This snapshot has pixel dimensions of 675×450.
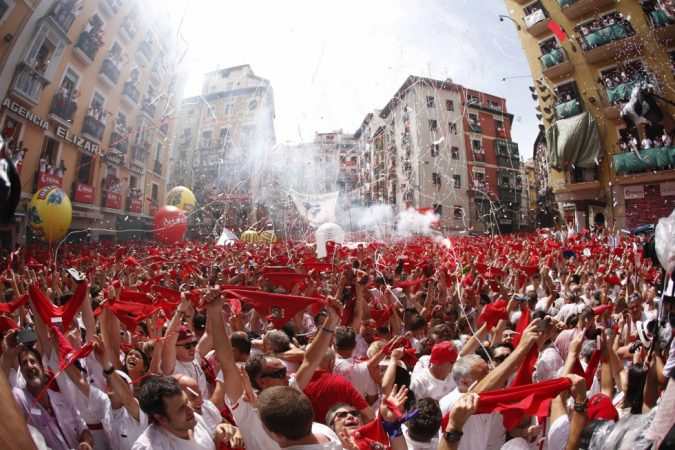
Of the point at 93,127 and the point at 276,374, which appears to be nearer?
the point at 276,374

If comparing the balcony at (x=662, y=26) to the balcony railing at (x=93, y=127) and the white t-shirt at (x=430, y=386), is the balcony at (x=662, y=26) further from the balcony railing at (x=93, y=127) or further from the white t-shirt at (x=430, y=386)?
the balcony railing at (x=93, y=127)

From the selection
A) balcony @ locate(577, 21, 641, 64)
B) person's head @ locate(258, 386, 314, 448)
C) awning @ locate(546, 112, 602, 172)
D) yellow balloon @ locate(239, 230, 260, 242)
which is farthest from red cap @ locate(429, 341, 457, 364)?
balcony @ locate(577, 21, 641, 64)

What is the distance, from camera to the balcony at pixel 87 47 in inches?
329

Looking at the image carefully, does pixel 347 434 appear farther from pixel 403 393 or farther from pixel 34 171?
pixel 34 171

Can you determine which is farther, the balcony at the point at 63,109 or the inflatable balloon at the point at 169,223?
the inflatable balloon at the point at 169,223

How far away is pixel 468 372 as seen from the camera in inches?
114

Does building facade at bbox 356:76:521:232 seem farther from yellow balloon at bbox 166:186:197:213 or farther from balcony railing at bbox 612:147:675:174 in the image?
yellow balloon at bbox 166:186:197:213

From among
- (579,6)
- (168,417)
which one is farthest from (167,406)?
(579,6)

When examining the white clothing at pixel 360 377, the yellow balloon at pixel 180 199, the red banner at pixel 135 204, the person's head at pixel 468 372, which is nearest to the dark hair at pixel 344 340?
the white clothing at pixel 360 377

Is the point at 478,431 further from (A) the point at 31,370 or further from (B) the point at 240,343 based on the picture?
(A) the point at 31,370

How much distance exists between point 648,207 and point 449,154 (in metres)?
17.6

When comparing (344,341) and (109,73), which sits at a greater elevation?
(109,73)

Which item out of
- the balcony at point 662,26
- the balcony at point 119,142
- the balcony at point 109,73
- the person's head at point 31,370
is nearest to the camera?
the person's head at point 31,370

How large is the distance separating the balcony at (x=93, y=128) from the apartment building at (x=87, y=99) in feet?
0.08
